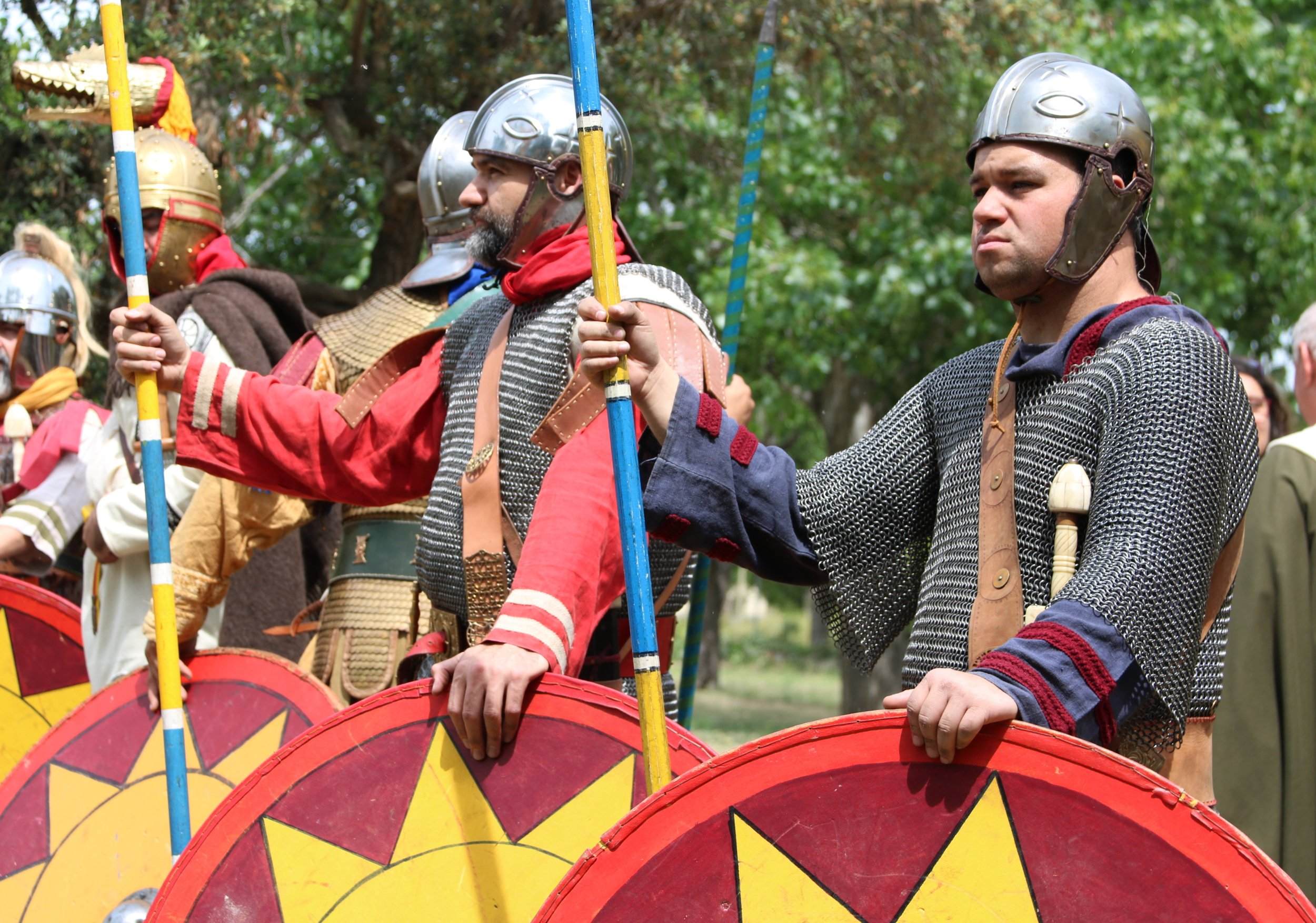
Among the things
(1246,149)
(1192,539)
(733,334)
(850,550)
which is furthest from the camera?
(1246,149)

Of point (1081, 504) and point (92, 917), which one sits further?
point (92, 917)

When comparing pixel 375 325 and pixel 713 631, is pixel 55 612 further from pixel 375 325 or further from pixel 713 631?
pixel 713 631

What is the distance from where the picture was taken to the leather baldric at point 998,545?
2533 mm

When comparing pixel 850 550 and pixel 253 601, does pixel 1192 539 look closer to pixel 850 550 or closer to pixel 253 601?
pixel 850 550

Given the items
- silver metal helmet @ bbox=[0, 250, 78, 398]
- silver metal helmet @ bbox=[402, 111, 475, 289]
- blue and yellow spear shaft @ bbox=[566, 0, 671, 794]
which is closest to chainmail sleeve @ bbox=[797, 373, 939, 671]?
blue and yellow spear shaft @ bbox=[566, 0, 671, 794]

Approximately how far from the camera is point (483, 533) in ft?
10.8

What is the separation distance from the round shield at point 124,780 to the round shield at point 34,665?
81 centimetres

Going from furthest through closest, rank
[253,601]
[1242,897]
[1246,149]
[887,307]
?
[1246,149] → [887,307] → [253,601] → [1242,897]

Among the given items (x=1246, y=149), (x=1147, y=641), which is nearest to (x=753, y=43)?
(x=1246, y=149)

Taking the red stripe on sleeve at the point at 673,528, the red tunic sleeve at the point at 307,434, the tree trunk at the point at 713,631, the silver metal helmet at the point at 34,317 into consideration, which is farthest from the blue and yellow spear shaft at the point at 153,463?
the tree trunk at the point at 713,631

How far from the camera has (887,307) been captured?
11.6m

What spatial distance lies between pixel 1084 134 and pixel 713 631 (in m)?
16.8

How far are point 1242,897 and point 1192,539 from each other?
1.86ft

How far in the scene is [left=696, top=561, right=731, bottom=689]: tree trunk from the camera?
1747 centimetres
